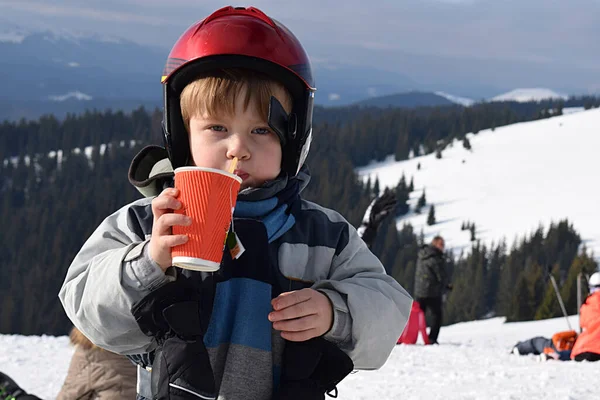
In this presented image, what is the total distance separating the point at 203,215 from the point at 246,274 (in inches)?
17.4

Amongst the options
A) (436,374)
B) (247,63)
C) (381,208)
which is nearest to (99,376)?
(247,63)

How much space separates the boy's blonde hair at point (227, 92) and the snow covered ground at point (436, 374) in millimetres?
3786

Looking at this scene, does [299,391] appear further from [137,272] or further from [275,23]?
[275,23]

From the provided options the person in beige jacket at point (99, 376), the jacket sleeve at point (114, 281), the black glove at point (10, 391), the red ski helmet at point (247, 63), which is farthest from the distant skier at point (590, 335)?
the jacket sleeve at point (114, 281)

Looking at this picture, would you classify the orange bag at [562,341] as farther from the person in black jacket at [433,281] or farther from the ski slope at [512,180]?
the ski slope at [512,180]

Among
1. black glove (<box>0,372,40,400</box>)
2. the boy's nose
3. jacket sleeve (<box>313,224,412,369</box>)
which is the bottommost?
black glove (<box>0,372,40,400</box>)

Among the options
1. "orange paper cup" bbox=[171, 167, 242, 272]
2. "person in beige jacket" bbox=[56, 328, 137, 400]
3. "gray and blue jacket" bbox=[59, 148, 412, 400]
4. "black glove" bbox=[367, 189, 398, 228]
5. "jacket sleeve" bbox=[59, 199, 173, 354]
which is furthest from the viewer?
"black glove" bbox=[367, 189, 398, 228]

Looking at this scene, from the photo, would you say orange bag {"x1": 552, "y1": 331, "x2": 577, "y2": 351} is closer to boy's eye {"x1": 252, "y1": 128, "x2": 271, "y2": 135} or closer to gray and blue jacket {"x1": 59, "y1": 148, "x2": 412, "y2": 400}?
gray and blue jacket {"x1": 59, "y1": 148, "x2": 412, "y2": 400}

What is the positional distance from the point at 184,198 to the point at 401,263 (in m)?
81.7

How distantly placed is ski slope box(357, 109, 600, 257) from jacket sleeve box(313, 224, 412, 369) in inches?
3172

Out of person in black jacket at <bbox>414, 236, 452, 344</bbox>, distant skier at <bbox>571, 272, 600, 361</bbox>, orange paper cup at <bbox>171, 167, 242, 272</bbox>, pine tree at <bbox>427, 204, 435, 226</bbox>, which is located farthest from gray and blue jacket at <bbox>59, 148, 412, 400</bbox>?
pine tree at <bbox>427, 204, 435, 226</bbox>

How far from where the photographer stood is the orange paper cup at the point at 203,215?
1.43m

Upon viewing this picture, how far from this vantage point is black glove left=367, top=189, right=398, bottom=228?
8191 millimetres

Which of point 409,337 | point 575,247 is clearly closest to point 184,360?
A: point 409,337
